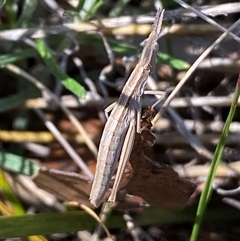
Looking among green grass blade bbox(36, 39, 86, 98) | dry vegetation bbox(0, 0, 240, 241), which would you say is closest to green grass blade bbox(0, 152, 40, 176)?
dry vegetation bbox(0, 0, 240, 241)

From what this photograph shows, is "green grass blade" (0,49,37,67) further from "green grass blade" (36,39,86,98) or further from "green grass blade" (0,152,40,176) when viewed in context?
"green grass blade" (0,152,40,176)

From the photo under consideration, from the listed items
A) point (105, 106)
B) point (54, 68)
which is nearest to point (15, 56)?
point (54, 68)

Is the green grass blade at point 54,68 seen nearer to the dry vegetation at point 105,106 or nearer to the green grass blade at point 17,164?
the dry vegetation at point 105,106

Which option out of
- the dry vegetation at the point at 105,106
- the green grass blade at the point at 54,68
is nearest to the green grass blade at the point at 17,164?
the dry vegetation at the point at 105,106

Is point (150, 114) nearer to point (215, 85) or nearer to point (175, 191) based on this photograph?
point (175, 191)

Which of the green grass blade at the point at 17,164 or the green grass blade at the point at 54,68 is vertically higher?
the green grass blade at the point at 54,68

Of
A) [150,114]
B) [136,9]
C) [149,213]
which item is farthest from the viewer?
[136,9]

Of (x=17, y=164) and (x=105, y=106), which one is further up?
(x=105, y=106)

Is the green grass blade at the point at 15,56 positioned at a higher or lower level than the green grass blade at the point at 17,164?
higher

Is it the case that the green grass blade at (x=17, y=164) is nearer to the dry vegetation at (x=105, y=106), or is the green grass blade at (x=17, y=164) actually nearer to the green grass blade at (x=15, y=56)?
the dry vegetation at (x=105, y=106)

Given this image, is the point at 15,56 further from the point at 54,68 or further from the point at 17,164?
the point at 17,164

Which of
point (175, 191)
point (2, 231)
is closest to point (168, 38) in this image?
point (175, 191)
